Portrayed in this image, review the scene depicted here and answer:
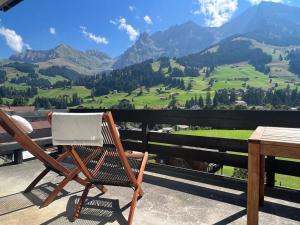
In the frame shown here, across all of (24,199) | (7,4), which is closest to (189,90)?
(7,4)

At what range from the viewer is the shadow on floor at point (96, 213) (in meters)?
3.20

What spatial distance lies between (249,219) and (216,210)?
40.0 inches

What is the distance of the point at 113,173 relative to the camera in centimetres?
354

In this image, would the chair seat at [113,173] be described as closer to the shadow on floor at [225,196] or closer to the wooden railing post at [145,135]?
the shadow on floor at [225,196]

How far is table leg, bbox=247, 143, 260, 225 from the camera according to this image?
7.59 ft

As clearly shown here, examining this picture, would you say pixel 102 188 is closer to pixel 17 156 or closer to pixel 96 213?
pixel 96 213

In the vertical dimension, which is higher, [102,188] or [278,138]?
[278,138]

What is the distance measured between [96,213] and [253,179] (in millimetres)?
1835

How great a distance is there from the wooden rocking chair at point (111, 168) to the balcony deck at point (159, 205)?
0.77 feet

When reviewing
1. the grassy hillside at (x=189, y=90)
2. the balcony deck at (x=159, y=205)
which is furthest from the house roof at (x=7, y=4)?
the grassy hillside at (x=189, y=90)

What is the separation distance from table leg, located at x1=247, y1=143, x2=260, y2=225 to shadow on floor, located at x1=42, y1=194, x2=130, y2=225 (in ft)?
4.33

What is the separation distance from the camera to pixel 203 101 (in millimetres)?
119062

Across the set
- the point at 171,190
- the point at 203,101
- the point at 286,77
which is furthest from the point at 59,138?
the point at 286,77

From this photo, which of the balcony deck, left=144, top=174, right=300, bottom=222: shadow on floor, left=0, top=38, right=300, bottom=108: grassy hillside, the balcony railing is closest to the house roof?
the balcony railing
